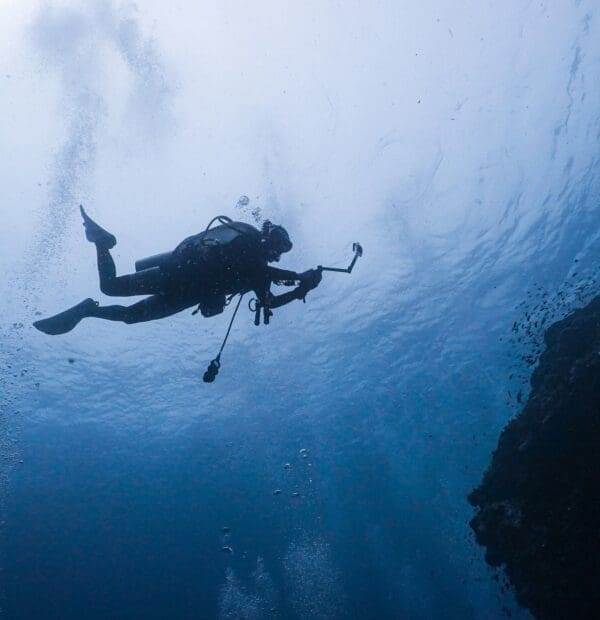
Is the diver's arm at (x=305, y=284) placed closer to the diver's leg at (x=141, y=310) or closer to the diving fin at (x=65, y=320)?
the diver's leg at (x=141, y=310)

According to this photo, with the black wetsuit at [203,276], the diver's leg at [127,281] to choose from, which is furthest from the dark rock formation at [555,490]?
the diver's leg at [127,281]

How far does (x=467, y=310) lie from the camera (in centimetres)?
2400

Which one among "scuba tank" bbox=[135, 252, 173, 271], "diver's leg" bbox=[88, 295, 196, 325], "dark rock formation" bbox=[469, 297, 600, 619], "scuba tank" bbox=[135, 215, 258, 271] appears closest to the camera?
"scuba tank" bbox=[135, 215, 258, 271]

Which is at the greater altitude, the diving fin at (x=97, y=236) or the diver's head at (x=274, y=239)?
the diving fin at (x=97, y=236)

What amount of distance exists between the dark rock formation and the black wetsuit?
685 centimetres

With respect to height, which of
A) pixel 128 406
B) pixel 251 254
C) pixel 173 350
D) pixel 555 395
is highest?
pixel 128 406

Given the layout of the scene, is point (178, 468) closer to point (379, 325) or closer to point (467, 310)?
point (379, 325)

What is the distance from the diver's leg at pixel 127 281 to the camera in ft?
18.4

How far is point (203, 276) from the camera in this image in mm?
5445

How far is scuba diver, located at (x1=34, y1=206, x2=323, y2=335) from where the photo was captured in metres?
5.39

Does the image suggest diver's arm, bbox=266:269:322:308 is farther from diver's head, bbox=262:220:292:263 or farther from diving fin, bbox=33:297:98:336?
diving fin, bbox=33:297:98:336

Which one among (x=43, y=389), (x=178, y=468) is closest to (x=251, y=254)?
(x=43, y=389)

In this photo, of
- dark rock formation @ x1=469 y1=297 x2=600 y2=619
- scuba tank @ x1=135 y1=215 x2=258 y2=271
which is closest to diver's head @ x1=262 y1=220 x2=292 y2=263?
scuba tank @ x1=135 y1=215 x2=258 y2=271

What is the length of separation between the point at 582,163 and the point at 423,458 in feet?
100
